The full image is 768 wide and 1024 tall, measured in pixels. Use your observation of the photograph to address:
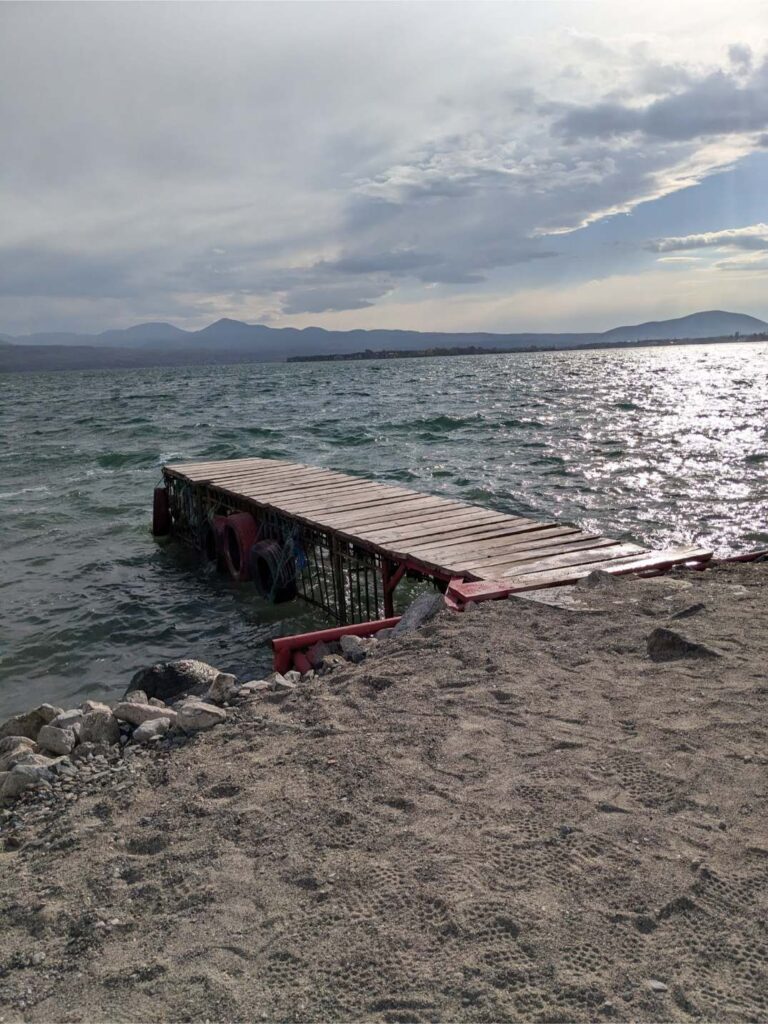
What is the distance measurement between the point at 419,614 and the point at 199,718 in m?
2.15

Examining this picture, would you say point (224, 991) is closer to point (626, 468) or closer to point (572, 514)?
point (572, 514)

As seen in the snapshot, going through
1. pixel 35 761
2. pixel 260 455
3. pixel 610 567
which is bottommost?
pixel 35 761

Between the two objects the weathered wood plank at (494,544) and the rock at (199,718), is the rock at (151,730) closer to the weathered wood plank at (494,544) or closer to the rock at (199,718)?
the rock at (199,718)

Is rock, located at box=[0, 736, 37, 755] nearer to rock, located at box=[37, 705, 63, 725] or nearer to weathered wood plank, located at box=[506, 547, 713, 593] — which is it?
rock, located at box=[37, 705, 63, 725]

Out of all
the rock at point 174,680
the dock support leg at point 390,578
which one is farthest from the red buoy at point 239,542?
the rock at point 174,680

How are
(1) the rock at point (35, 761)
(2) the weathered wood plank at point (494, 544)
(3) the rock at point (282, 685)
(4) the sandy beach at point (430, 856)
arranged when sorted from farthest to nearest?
(2) the weathered wood plank at point (494, 544), (3) the rock at point (282, 685), (1) the rock at point (35, 761), (4) the sandy beach at point (430, 856)

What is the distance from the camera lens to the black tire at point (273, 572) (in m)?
10.4

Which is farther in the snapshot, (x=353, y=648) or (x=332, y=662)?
(x=353, y=648)

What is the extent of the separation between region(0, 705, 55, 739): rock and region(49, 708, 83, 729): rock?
0.49 meters

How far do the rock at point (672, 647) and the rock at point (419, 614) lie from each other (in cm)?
186

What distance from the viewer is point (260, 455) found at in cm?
2516

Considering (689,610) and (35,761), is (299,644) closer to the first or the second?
(35,761)

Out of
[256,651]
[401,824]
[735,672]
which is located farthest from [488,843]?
[256,651]

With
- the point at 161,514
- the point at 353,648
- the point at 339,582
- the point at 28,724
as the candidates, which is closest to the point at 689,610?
the point at 353,648
